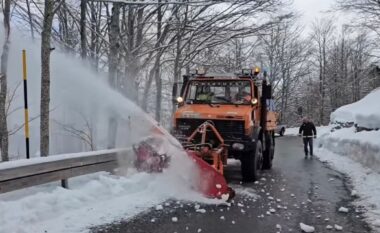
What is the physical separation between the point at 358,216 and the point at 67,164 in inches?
191

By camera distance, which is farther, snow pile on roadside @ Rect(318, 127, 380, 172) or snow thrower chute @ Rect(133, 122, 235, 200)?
snow pile on roadside @ Rect(318, 127, 380, 172)

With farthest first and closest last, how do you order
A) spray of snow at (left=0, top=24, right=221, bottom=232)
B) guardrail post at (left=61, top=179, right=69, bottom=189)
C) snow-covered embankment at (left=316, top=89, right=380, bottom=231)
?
snow-covered embankment at (left=316, top=89, right=380, bottom=231) → guardrail post at (left=61, top=179, right=69, bottom=189) → spray of snow at (left=0, top=24, right=221, bottom=232)

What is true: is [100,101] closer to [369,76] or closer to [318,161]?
[318,161]

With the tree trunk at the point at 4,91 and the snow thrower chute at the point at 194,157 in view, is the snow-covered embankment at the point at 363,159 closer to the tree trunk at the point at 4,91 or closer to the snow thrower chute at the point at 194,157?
the snow thrower chute at the point at 194,157

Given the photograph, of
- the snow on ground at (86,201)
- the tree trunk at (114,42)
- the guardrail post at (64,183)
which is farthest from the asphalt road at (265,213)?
the tree trunk at (114,42)

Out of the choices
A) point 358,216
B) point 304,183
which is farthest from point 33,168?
point 304,183

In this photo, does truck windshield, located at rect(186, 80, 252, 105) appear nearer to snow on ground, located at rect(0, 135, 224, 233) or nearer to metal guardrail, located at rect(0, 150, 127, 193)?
snow on ground, located at rect(0, 135, 224, 233)

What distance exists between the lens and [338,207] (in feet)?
26.1

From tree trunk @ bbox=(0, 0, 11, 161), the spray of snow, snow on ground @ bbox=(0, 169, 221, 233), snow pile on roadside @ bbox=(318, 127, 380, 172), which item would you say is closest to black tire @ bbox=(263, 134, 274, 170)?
snow pile on roadside @ bbox=(318, 127, 380, 172)

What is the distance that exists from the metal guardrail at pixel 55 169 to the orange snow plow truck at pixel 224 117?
168cm

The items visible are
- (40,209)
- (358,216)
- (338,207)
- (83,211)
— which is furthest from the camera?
(338,207)

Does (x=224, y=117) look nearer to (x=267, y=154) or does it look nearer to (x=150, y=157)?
(x=150, y=157)

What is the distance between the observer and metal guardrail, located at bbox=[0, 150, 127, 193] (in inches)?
243

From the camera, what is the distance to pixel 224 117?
1031 centimetres
